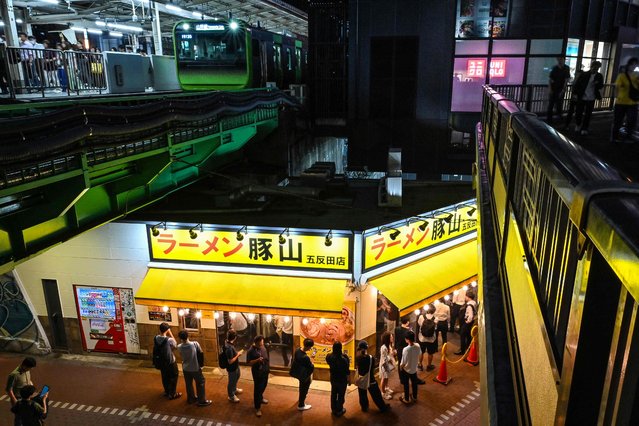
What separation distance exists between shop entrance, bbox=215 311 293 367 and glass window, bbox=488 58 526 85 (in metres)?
13.8

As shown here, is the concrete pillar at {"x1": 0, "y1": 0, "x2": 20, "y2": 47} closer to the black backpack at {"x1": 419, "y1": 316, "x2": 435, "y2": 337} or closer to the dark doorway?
the dark doorway

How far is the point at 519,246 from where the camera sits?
9.27 ft

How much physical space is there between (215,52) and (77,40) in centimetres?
1225

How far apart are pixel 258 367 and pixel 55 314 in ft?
19.6

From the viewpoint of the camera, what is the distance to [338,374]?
29.5 ft

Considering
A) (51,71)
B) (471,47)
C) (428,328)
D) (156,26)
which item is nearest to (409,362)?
(428,328)

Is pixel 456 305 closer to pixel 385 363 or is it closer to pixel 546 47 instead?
pixel 385 363

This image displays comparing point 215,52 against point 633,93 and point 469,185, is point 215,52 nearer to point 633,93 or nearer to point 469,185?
point 469,185

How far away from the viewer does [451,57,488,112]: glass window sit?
18.7 m

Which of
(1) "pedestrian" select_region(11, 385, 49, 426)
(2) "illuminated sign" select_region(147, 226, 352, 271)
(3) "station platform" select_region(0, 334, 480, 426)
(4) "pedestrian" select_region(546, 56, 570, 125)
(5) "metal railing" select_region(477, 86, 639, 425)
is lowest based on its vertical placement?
(3) "station platform" select_region(0, 334, 480, 426)

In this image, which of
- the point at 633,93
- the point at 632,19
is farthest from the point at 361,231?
the point at 632,19

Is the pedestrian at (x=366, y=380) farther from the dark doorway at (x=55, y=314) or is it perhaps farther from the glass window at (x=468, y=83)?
the glass window at (x=468, y=83)

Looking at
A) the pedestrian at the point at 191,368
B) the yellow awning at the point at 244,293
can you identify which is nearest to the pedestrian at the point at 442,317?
the yellow awning at the point at 244,293

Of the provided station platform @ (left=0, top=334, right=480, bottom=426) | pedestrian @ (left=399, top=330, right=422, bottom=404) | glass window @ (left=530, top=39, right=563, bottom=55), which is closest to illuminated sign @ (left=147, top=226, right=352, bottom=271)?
pedestrian @ (left=399, top=330, right=422, bottom=404)
